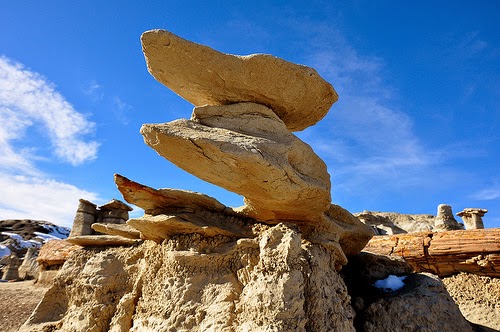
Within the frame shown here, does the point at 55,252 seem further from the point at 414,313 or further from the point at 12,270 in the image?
the point at 12,270

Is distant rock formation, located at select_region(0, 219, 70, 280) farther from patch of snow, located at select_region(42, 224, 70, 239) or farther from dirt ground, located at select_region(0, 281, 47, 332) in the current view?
dirt ground, located at select_region(0, 281, 47, 332)

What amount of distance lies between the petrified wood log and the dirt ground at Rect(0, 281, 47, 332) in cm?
644

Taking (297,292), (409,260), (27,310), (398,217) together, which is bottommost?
(27,310)

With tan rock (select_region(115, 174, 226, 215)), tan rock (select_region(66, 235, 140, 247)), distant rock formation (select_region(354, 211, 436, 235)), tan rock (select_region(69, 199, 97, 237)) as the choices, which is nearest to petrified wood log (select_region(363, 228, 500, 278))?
tan rock (select_region(115, 174, 226, 215))

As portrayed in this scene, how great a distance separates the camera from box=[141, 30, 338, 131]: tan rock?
14.1 feet

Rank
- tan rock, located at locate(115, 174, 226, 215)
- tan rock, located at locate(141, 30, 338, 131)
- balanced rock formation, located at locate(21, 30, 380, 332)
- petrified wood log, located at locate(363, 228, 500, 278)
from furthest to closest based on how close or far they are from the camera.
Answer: petrified wood log, located at locate(363, 228, 500, 278), tan rock, located at locate(115, 174, 226, 215), tan rock, located at locate(141, 30, 338, 131), balanced rock formation, located at locate(21, 30, 380, 332)

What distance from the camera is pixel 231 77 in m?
4.44

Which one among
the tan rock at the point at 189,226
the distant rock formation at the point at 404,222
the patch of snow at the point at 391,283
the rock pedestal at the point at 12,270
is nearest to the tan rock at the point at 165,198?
the tan rock at the point at 189,226

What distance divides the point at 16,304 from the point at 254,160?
659 cm

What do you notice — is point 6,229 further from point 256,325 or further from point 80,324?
point 256,325

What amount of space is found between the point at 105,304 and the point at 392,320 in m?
3.46

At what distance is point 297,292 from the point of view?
3.60 metres

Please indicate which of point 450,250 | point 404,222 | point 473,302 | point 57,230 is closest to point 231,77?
point 450,250

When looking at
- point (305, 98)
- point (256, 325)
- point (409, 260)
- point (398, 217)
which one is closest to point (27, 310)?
point (256, 325)
